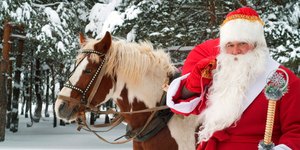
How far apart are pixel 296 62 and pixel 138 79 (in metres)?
6.41

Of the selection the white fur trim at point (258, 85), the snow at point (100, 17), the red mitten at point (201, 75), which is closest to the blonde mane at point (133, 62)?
the red mitten at point (201, 75)

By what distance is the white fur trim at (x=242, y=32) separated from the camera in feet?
8.87

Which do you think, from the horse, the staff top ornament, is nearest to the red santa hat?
the staff top ornament

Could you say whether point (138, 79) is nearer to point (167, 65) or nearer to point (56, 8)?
point (167, 65)

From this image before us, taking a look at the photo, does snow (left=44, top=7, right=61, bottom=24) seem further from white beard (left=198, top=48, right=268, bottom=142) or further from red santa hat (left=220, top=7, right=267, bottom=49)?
white beard (left=198, top=48, right=268, bottom=142)

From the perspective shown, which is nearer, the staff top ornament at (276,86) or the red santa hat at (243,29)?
the staff top ornament at (276,86)

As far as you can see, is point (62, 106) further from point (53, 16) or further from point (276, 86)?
point (53, 16)

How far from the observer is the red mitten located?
109 inches

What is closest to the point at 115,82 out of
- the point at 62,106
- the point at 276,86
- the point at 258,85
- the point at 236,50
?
the point at 62,106

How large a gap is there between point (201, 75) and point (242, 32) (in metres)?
0.34

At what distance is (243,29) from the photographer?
272 cm

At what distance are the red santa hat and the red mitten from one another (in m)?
0.14

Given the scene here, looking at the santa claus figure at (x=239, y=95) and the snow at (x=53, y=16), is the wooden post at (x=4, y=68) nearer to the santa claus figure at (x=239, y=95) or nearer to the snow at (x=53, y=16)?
the snow at (x=53, y=16)

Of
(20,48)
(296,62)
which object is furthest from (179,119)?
(20,48)
